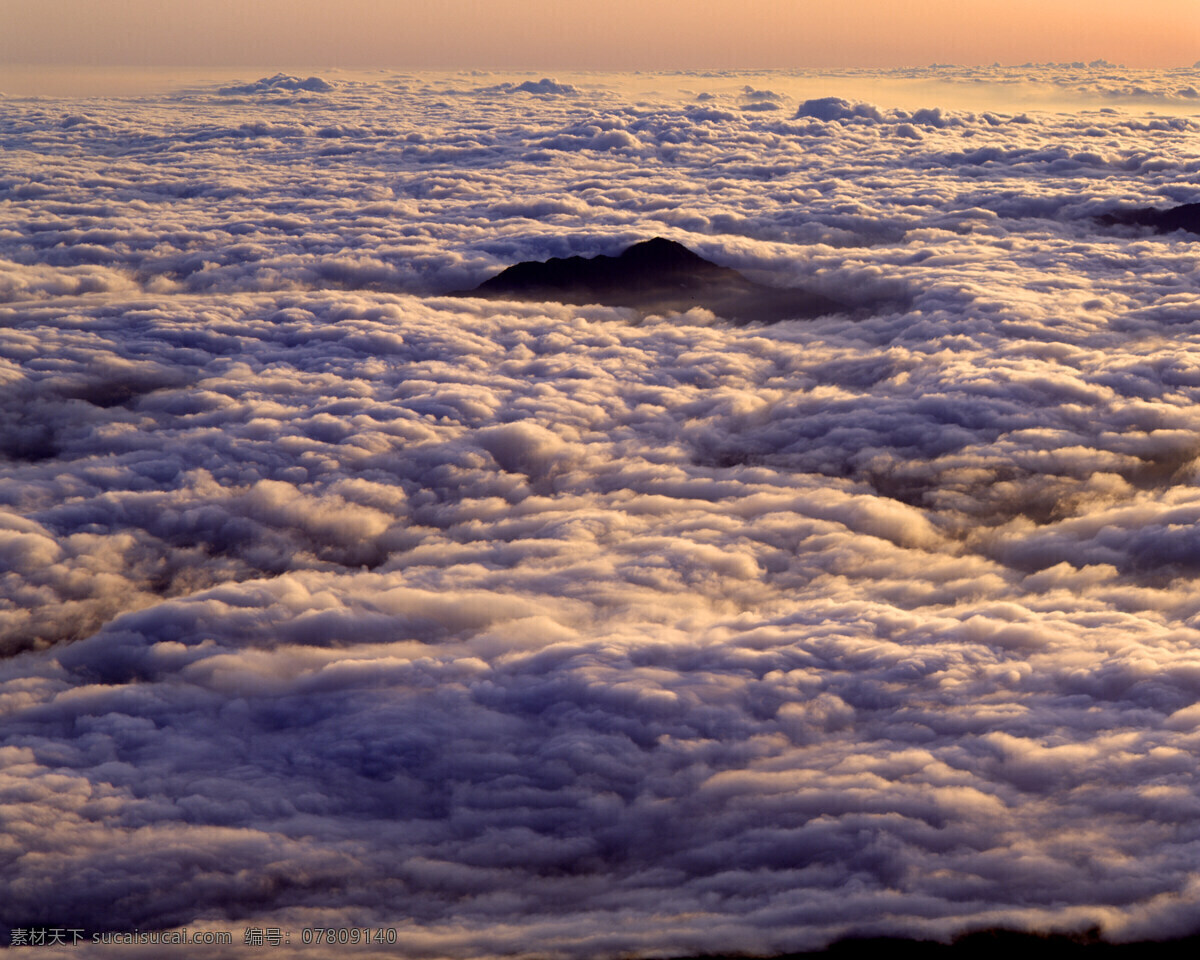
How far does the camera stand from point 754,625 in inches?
494

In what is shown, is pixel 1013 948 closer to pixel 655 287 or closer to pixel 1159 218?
pixel 655 287

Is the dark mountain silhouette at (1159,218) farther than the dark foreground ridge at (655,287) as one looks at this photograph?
Yes

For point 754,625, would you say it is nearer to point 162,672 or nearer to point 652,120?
point 162,672

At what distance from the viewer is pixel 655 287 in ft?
128

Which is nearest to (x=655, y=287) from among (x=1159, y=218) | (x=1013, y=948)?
(x=1159, y=218)

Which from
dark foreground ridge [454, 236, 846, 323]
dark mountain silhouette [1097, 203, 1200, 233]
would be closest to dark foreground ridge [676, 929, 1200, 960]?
dark foreground ridge [454, 236, 846, 323]

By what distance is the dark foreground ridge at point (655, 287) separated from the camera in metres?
36.1

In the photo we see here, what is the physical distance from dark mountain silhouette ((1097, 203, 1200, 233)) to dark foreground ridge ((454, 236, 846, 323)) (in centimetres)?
2540

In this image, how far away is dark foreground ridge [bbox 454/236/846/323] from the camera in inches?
1422

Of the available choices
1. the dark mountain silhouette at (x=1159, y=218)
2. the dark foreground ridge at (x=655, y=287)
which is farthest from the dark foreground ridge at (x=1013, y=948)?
the dark mountain silhouette at (x=1159, y=218)

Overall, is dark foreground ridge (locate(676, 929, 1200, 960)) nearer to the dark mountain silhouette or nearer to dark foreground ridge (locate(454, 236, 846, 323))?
dark foreground ridge (locate(454, 236, 846, 323))

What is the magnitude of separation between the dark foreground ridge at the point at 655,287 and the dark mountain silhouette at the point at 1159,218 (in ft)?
83.3

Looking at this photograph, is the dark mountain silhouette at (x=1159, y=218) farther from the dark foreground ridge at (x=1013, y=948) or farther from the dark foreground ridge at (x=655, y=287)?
the dark foreground ridge at (x=1013, y=948)

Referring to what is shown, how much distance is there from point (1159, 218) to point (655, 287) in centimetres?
3360
